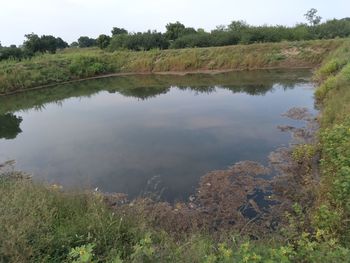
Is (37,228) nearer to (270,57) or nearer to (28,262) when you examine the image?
(28,262)

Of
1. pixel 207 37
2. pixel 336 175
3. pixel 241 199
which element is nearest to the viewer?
pixel 336 175

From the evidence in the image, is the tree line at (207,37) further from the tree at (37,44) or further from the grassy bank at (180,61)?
the grassy bank at (180,61)

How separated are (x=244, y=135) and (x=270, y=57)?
15.1 metres

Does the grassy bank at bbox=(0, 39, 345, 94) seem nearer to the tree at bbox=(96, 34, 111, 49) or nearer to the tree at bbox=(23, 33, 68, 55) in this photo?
the tree at bbox=(23, 33, 68, 55)

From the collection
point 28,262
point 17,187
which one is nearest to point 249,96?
point 17,187

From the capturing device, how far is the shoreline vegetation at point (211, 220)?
120 inches

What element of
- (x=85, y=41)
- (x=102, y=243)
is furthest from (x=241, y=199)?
(x=85, y=41)

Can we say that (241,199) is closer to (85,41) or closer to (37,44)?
(37,44)

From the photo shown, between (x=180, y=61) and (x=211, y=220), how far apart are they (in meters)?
19.7

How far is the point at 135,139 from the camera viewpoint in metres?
9.73

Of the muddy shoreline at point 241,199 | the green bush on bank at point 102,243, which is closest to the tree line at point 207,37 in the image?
the muddy shoreline at point 241,199

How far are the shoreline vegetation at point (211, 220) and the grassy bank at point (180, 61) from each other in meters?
13.0

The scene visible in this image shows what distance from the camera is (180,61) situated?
78.3 feet

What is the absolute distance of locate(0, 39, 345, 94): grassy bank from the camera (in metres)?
21.4
